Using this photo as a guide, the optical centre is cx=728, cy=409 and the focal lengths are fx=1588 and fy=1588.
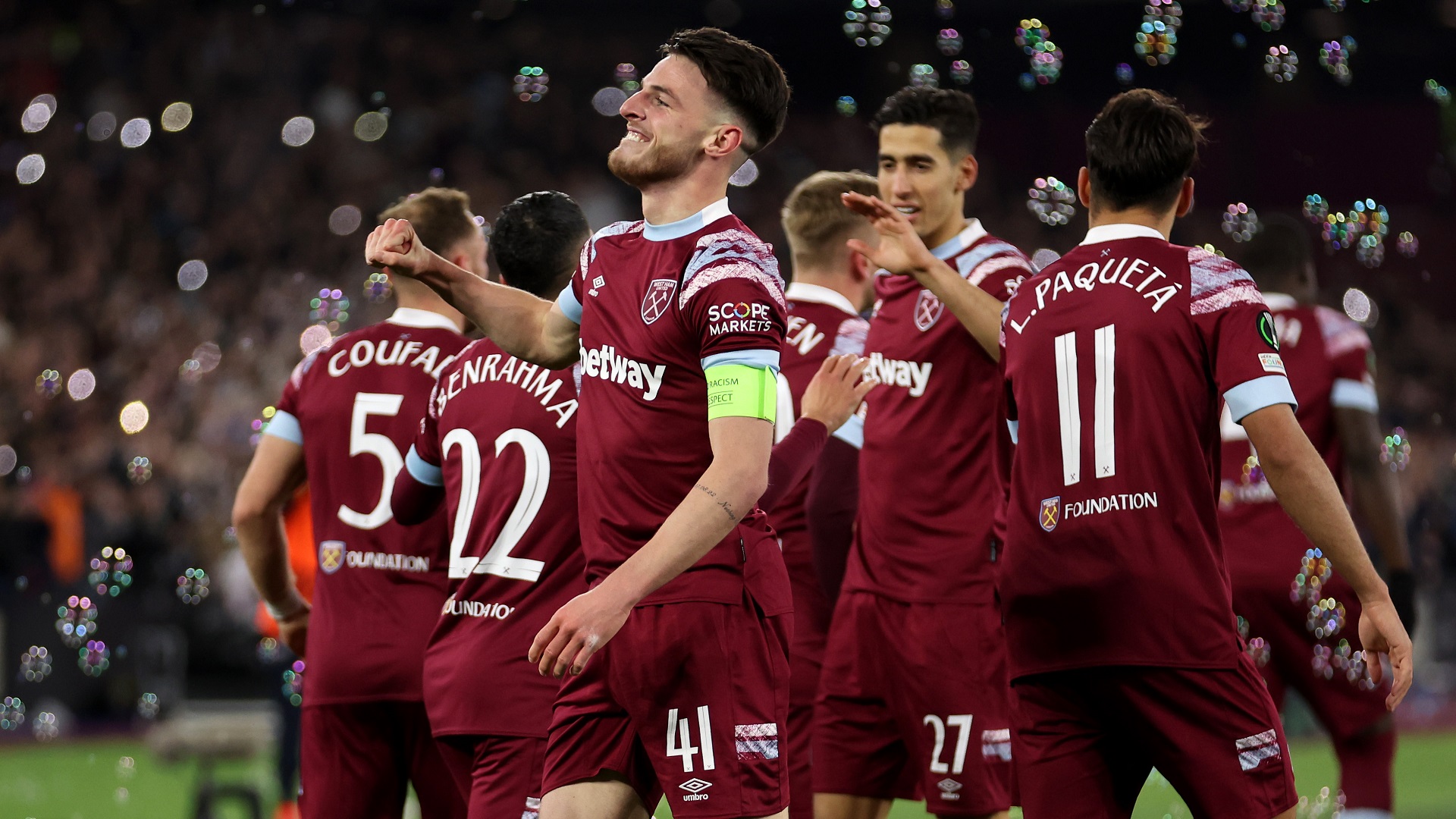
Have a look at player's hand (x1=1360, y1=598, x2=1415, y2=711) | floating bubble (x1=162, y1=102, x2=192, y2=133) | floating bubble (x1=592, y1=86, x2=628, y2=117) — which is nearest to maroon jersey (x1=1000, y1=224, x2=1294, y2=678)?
player's hand (x1=1360, y1=598, x2=1415, y2=711)

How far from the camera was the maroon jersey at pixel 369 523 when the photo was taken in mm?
5484

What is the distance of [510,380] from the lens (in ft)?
16.0

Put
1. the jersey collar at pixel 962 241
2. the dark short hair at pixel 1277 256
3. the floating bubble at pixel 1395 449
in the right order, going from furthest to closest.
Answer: the floating bubble at pixel 1395 449 < the dark short hair at pixel 1277 256 < the jersey collar at pixel 962 241

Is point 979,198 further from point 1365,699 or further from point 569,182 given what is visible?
point 1365,699

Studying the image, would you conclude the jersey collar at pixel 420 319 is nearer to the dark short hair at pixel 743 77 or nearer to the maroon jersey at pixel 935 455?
the maroon jersey at pixel 935 455

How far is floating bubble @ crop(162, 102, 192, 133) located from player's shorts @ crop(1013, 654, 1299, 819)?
63.2 ft

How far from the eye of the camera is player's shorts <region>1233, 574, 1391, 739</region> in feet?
22.6

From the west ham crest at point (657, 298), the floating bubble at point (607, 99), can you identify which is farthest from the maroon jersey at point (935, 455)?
the floating bubble at point (607, 99)

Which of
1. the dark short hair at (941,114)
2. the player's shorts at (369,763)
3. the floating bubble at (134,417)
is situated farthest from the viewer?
the floating bubble at (134,417)

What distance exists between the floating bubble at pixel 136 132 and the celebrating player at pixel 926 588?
1768 centimetres

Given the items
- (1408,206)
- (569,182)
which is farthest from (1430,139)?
(569,182)

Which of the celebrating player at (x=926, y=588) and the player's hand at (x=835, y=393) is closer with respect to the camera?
the player's hand at (x=835, y=393)

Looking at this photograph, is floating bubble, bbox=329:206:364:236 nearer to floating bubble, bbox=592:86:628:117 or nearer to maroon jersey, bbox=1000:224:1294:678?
floating bubble, bbox=592:86:628:117

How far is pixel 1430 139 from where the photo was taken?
20.8m
